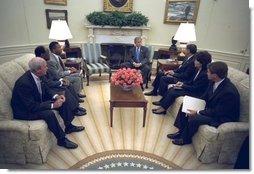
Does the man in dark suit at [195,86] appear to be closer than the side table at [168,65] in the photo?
Yes

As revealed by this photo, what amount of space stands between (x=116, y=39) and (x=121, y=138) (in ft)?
8.09

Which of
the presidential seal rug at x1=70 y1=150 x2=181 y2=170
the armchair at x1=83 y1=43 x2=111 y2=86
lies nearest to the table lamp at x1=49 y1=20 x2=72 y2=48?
the armchair at x1=83 y1=43 x2=111 y2=86

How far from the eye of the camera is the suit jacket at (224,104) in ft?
6.21

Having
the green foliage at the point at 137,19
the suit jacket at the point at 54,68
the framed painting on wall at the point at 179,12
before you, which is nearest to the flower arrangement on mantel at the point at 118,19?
the green foliage at the point at 137,19

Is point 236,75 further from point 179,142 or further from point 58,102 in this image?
point 58,102

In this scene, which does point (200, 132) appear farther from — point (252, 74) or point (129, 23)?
point (129, 23)

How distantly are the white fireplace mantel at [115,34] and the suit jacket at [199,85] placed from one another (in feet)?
5.82

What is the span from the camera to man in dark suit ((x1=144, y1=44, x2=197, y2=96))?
2912 millimetres

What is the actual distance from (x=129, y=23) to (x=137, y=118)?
2.06 m

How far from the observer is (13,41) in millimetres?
2678

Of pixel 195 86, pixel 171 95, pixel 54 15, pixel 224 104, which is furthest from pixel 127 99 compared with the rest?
pixel 54 15

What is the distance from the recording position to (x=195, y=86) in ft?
8.48

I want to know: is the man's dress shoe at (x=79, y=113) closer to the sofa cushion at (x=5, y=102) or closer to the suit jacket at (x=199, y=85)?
the sofa cushion at (x=5, y=102)

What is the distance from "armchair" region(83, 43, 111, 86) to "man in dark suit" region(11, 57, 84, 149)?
1.50 m
